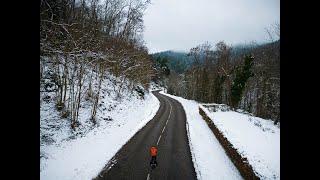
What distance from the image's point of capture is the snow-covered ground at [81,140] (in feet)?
46.1

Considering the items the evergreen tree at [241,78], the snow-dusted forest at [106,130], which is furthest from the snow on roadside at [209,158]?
the evergreen tree at [241,78]

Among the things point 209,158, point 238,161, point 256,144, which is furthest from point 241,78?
point 238,161

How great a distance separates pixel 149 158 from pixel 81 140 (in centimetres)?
604

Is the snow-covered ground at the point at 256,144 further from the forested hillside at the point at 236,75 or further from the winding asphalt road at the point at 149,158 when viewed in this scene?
the forested hillside at the point at 236,75

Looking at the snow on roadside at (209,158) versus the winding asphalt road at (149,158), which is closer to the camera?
the winding asphalt road at (149,158)

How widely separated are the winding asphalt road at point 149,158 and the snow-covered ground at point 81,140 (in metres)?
0.68

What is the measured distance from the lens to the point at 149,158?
17.0 metres

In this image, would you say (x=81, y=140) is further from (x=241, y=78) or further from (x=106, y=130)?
(x=241, y=78)

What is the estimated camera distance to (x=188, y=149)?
65.0 feet
